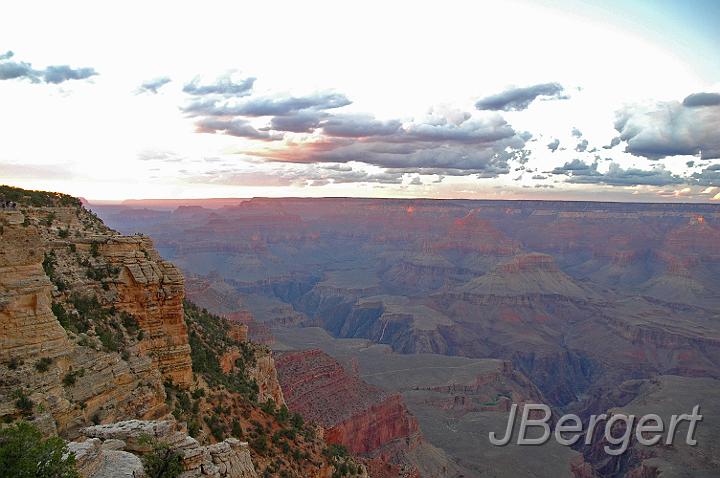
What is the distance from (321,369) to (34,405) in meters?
44.6

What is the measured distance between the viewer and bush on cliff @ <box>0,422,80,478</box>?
10258 millimetres

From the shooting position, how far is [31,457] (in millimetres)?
10445

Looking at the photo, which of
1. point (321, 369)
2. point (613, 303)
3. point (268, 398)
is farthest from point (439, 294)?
point (268, 398)

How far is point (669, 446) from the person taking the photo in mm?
63781

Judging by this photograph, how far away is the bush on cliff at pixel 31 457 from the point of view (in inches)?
404

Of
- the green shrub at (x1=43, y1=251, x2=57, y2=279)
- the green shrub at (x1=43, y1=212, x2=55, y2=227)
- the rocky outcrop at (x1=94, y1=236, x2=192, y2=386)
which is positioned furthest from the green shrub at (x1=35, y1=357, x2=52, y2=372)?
the green shrub at (x1=43, y1=212, x2=55, y2=227)

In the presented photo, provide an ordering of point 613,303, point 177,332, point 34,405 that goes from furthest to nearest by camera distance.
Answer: point 613,303
point 177,332
point 34,405

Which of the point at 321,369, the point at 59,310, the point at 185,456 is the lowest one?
the point at 321,369

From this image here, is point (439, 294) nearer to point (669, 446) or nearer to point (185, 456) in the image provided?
point (669, 446)

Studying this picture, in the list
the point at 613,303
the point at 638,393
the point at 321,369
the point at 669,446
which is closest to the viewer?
the point at 321,369

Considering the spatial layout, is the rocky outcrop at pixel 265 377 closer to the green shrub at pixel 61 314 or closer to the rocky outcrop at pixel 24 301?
the green shrub at pixel 61 314

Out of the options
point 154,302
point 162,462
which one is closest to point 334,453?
point 154,302

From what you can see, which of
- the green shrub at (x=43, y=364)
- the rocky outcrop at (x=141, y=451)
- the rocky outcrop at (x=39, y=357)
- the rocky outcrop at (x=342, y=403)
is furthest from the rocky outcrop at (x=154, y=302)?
the rocky outcrop at (x=342, y=403)

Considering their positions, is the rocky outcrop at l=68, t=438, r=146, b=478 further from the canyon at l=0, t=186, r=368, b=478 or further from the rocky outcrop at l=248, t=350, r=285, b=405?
the rocky outcrop at l=248, t=350, r=285, b=405
